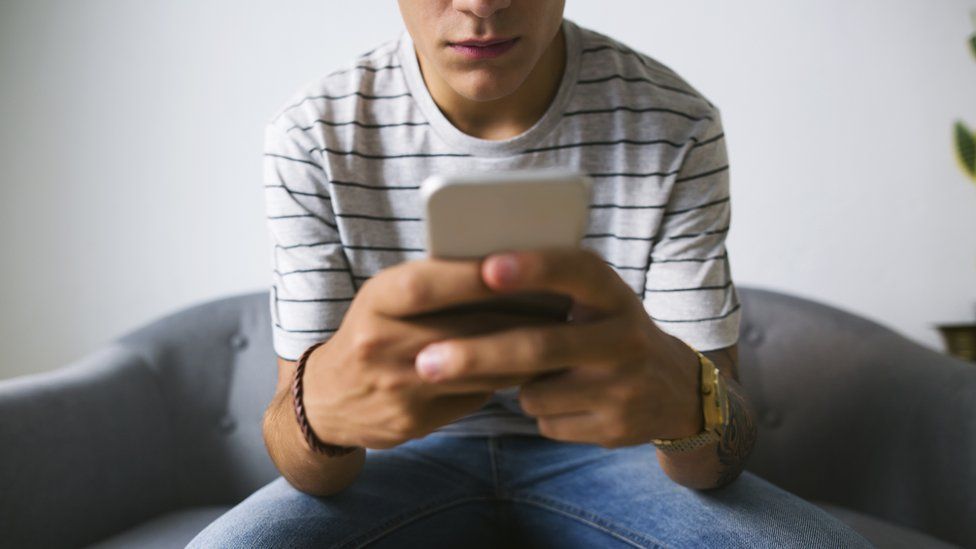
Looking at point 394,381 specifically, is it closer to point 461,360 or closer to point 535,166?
point 461,360

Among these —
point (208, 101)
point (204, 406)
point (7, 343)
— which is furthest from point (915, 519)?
point (7, 343)

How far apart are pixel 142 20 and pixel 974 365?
1747mm

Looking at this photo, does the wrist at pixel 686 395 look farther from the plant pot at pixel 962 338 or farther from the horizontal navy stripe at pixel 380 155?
the plant pot at pixel 962 338

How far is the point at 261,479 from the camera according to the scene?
1490 millimetres

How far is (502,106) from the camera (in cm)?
99

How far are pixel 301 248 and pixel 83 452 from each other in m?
0.61

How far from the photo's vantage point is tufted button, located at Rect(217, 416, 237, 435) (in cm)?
150

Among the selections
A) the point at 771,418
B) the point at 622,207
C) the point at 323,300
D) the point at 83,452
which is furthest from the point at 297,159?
the point at 771,418

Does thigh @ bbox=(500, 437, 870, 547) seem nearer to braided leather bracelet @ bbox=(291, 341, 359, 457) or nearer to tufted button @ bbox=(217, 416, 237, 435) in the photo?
braided leather bracelet @ bbox=(291, 341, 359, 457)

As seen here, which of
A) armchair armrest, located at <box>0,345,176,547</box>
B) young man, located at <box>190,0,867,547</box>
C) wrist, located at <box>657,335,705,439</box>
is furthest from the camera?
armchair armrest, located at <box>0,345,176,547</box>

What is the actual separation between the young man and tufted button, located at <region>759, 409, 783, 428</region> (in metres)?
0.53

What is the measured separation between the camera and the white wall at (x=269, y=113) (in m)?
1.65

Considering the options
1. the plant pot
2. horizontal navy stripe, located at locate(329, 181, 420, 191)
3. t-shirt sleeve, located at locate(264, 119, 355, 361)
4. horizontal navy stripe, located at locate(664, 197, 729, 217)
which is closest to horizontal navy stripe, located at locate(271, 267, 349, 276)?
t-shirt sleeve, located at locate(264, 119, 355, 361)

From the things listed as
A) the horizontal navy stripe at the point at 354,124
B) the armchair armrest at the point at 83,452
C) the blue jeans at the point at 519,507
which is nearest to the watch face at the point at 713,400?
the blue jeans at the point at 519,507
